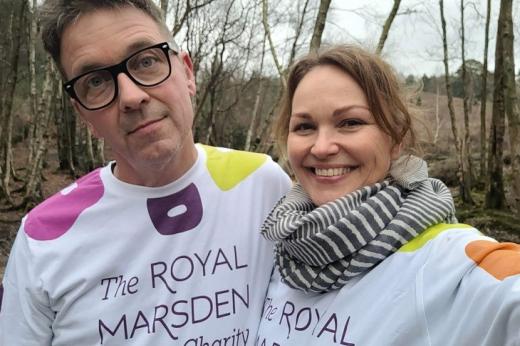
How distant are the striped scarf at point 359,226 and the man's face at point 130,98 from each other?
0.52 metres

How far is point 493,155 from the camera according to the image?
39.2 ft

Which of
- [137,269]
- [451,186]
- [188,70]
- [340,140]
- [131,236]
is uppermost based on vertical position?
[188,70]

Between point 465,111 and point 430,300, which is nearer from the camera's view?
point 430,300

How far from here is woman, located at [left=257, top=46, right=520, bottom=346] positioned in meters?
1.14

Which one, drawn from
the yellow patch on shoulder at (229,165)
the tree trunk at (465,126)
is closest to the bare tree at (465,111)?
the tree trunk at (465,126)

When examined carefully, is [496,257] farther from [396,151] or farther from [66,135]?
[66,135]

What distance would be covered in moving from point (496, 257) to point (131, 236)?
3.92 ft

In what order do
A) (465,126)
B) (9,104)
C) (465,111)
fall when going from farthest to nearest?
(465,111) < (465,126) < (9,104)

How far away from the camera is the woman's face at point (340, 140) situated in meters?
1.49

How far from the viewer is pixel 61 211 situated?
5.79ft

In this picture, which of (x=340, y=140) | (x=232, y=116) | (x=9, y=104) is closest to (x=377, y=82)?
(x=340, y=140)

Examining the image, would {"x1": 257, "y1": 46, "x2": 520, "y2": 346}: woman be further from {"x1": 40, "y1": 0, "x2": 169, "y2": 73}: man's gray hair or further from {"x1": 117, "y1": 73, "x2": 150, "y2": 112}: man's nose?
{"x1": 40, "y1": 0, "x2": 169, "y2": 73}: man's gray hair

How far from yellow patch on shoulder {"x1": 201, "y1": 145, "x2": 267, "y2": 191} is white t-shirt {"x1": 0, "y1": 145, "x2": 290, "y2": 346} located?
8cm

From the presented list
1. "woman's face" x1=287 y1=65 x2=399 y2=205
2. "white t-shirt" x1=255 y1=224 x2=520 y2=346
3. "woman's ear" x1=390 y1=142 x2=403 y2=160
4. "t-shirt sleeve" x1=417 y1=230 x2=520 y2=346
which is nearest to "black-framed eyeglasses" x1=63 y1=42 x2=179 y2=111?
"woman's face" x1=287 y1=65 x2=399 y2=205
